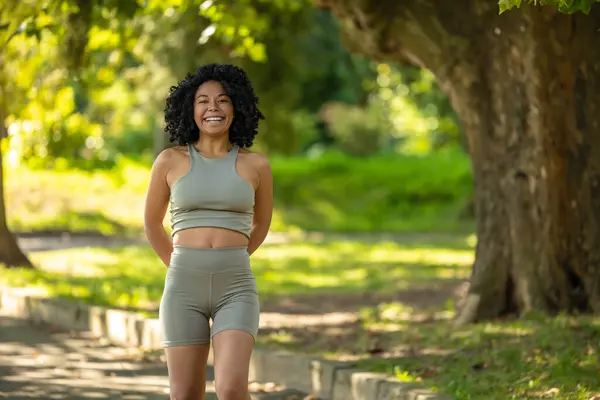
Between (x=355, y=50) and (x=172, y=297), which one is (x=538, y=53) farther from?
(x=172, y=297)

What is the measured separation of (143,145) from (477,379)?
43857 millimetres

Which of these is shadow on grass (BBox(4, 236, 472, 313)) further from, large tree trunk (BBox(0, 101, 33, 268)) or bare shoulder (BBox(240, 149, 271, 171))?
bare shoulder (BBox(240, 149, 271, 171))

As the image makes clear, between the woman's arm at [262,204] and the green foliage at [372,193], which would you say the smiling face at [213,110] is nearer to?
→ the woman's arm at [262,204]

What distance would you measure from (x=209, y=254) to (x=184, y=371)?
0.53 m

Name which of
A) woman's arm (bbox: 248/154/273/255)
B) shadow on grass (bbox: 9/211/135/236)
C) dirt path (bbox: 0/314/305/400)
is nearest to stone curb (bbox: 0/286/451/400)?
dirt path (bbox: 0/314/305/400)

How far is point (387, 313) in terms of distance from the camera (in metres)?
13.3

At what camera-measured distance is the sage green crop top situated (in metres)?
5.76

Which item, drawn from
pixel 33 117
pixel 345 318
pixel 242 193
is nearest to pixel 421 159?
pixel 33 117

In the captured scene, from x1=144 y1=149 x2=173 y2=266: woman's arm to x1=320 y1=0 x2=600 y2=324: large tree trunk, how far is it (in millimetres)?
5259

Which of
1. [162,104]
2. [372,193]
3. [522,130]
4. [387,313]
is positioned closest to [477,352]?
[522,130]

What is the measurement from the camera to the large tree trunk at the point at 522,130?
10.7m

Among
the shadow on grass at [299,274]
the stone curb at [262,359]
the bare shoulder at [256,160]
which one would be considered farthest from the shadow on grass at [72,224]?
the bare shoulder at [256,160]

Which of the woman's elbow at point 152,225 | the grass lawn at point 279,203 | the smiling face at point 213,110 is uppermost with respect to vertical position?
the grass lawn at point 279,203

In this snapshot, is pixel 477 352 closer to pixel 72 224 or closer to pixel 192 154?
pixel 192 154
